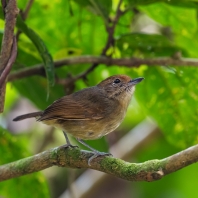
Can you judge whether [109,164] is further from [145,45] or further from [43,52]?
[145,45]

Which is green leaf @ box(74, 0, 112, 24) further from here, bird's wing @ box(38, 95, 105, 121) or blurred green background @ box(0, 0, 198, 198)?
bird's wing @ box(38, 95, 105, 121)

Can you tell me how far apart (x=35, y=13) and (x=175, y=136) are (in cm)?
124

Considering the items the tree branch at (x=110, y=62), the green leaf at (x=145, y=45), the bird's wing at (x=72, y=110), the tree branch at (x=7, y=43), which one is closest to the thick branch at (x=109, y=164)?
the tree branch at (x=7, y=43)

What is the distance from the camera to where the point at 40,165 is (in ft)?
8.51

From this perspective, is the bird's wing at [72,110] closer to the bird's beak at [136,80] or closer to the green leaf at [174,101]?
the bird's beak at [136,80]

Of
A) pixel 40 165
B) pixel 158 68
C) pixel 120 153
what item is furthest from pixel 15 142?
pixel 120 153

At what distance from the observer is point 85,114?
334 cm

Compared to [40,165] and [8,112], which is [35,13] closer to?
[40,165]

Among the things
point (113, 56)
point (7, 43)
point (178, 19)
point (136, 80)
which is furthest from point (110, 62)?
point (7, 43)

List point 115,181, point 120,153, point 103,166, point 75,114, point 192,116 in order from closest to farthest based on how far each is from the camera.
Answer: point 103,166 → point 75,114 → point 192,116 → point 120,153 → point 115,181

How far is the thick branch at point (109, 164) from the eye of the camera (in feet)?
6.30

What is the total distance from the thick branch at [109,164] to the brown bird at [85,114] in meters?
0.46

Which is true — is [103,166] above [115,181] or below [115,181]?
above

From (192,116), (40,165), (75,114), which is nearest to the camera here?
(40,165)
